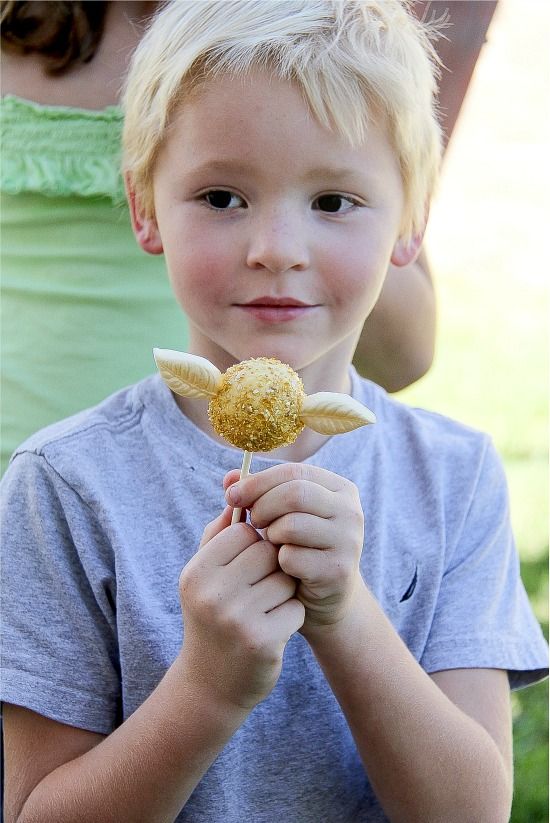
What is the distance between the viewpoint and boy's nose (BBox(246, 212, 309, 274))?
1320mm

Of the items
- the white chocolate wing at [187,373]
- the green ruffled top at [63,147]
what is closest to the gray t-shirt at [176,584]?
the white chocolate wing at [187,373]

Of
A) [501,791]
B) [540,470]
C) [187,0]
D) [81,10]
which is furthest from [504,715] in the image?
[540,470]

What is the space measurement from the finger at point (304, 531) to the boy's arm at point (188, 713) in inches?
1.5

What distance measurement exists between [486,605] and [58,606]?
0.64 meters

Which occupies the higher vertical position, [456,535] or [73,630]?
[456,535]

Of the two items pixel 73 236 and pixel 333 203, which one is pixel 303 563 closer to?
pixel 333 203

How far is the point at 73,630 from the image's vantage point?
4.53 ft

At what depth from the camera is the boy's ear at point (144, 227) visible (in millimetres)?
1581

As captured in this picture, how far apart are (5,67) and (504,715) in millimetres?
1451

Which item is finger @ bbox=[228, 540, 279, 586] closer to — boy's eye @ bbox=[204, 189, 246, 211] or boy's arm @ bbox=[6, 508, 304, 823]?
boy's arm @ bbox=[6, 508, 304, 823]

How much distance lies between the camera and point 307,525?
1167mm

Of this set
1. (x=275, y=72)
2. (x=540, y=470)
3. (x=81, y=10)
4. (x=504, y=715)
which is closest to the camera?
(x=275, y=72)

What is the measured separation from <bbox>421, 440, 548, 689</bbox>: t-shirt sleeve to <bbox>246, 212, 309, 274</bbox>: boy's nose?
20.5 inches

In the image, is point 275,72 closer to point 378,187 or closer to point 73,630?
point 378,187
